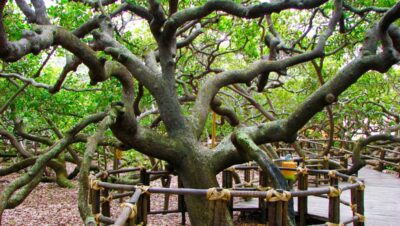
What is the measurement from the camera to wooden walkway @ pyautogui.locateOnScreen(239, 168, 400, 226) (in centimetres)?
641

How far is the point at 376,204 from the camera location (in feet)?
25.0

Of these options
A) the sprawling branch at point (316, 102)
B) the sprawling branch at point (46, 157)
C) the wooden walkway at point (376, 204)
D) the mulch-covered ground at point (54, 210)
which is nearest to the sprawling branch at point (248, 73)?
the sprawling branch at point (316, 102)

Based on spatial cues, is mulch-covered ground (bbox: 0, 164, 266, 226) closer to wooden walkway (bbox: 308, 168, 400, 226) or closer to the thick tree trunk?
wooden walkway (bbox: 308, 168, 400, 226)

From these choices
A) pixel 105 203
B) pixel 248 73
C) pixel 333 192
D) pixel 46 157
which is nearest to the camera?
pixel 333 192

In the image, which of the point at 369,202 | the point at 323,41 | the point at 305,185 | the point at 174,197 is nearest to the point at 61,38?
the point at 323,41

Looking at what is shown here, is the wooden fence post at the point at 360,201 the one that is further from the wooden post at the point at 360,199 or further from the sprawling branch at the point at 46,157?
the sprawling branch at the point at 46,157

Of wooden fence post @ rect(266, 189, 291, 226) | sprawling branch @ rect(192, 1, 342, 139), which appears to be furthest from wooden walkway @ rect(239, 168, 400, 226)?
wooden fence post @ rect(266, 189, 291, 226)

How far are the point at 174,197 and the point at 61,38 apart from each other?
7.66 metres

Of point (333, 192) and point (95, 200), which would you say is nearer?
point (333, 192)

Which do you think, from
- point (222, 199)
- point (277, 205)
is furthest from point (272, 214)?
point (222, 199)

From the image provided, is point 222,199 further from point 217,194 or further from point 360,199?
point 360,199

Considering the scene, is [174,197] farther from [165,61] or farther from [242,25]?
[165,61]

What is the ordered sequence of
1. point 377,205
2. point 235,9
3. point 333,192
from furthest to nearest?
point 377,205 → point 235,9 → point 333,192

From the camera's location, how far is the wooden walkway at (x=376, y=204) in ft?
21.0
